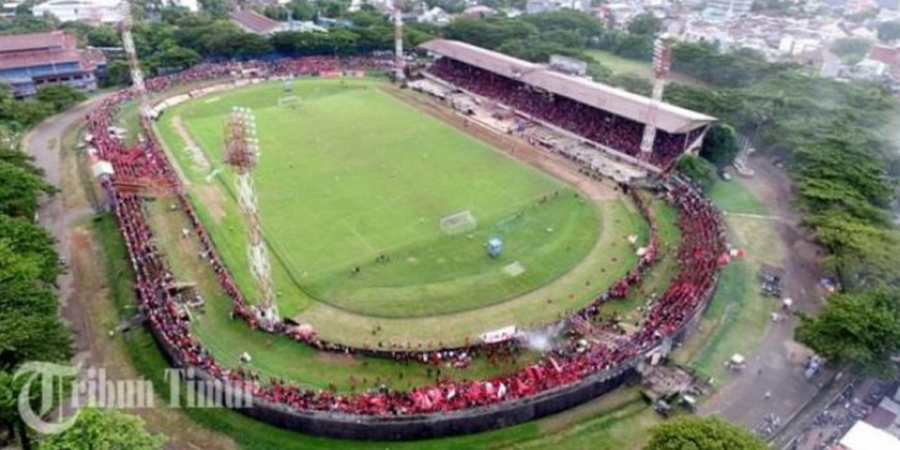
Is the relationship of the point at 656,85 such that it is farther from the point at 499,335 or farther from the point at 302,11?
the point at 302,11

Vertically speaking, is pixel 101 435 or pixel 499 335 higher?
pixel 101 435

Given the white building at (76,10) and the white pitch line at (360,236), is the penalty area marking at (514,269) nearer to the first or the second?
the white pitch line at (360,236)

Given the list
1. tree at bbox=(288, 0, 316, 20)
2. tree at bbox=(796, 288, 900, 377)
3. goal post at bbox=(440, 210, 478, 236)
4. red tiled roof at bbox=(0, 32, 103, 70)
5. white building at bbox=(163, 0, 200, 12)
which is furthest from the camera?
white building at bbox=(163, 0, 200, 12)

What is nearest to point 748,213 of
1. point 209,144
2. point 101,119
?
point 209,144

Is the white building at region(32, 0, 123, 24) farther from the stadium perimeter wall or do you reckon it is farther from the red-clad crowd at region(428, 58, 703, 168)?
the stadium perimeter wall

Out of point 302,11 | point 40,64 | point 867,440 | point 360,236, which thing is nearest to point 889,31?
point 302,11

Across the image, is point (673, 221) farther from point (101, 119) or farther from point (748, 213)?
point (101, 119)

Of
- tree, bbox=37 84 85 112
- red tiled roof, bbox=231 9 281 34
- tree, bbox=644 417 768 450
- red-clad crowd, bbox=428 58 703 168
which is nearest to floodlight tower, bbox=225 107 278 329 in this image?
tree, bbox=644 417 768 450
